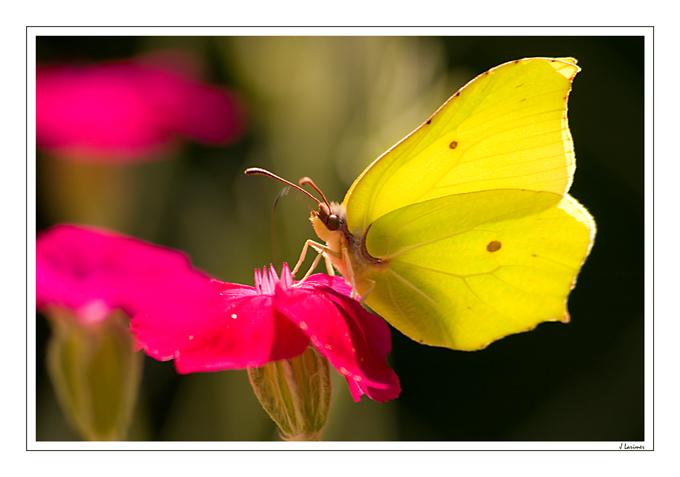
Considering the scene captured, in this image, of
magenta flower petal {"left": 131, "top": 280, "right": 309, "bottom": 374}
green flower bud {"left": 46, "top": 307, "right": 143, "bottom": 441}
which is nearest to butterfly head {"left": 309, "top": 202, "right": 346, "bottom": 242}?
magenta flower petal {"left": 131, "top": 280, "right": 309, "bottom": 374}

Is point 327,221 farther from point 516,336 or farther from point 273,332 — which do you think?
point 516,336

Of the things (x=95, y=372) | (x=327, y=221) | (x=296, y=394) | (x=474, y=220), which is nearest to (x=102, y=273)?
(x=95, y=372)

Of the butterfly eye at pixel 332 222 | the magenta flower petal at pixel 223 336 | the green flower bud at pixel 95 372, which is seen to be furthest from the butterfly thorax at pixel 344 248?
the green flower bud at pixel 95 372

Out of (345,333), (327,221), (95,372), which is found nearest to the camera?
(95,372)

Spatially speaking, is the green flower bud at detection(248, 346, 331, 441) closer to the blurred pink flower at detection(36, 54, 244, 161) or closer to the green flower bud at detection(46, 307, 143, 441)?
the green flower bud at detection(46, 307, 143, 441)
